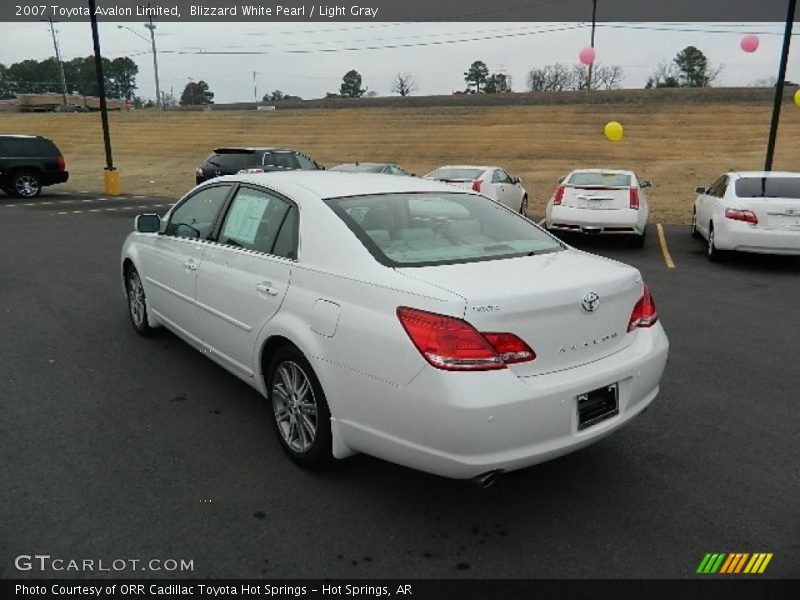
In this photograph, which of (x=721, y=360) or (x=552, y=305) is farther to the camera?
(x=721, y=360)

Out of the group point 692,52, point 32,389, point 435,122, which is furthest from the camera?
point 692,52

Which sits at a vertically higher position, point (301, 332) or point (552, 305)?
point (552, 305)

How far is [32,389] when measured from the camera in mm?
4602

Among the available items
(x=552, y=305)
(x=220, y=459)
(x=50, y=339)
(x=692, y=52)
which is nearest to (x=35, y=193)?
(x=50, y=339)

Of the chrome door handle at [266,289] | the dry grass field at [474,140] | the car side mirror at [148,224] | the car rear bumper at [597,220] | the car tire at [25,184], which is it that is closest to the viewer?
the chrome door handle at [266,289]

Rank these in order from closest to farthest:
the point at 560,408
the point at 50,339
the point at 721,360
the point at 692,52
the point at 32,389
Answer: the point at 560,408, the point at 32,389, the point at 721,360, the point at 50,339, the point at 692,52

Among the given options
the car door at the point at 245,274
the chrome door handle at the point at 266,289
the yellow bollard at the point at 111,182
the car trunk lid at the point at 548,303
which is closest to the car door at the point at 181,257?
the car door at the point at 245,274

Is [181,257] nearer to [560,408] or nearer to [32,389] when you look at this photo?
[32,389]

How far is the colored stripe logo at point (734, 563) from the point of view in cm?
270

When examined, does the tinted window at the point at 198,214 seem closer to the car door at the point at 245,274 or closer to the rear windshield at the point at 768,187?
the car door at the point at 245,274

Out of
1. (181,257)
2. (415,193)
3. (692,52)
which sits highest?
(692,52)

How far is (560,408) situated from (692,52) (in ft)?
338

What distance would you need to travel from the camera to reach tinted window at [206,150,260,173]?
17.0 metres

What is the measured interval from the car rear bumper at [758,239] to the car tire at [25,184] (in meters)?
19.1
